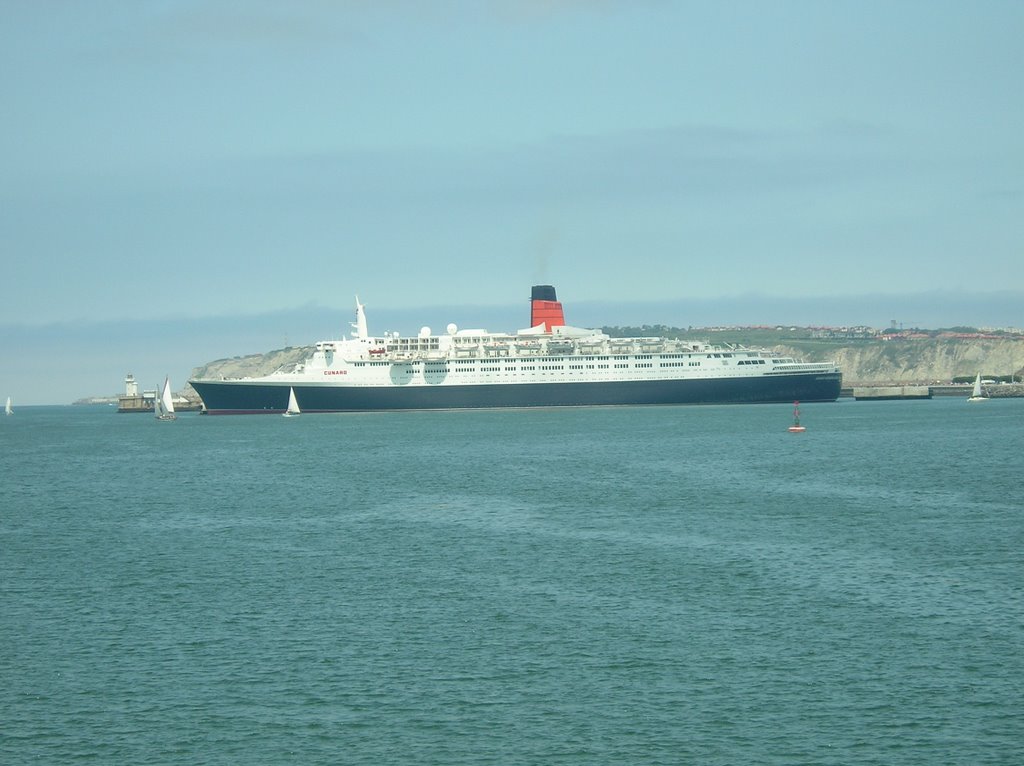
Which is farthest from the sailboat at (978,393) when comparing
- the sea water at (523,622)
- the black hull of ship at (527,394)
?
the sea water at (523,622)

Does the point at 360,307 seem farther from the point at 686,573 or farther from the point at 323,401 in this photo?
the point at 686,573

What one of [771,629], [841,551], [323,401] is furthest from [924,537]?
[323,401]

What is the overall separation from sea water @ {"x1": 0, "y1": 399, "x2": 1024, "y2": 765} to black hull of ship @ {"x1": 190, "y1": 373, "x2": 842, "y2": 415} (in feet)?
196

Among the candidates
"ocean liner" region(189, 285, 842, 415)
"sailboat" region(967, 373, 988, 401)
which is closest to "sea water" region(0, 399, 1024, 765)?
"ocean liner" region(189, 285, 842, 415)

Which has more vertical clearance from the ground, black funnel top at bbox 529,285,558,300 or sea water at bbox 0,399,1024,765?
black funnel top at bbox 529,285,558,300

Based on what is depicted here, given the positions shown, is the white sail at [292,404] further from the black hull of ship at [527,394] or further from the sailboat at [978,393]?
the sailboat at [978,393]

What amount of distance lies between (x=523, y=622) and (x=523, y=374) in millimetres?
84359

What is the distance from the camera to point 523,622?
68.2 feet

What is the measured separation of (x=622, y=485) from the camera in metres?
42.7

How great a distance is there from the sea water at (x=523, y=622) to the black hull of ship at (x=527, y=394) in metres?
59.8

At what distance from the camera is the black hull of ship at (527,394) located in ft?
343

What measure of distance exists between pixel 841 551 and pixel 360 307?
281 feet

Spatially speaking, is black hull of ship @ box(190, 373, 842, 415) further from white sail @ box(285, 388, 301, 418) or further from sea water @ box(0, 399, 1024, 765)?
sea water @ box(0, 399, 1024, 765)

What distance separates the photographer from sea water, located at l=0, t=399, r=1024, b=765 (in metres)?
15.2
